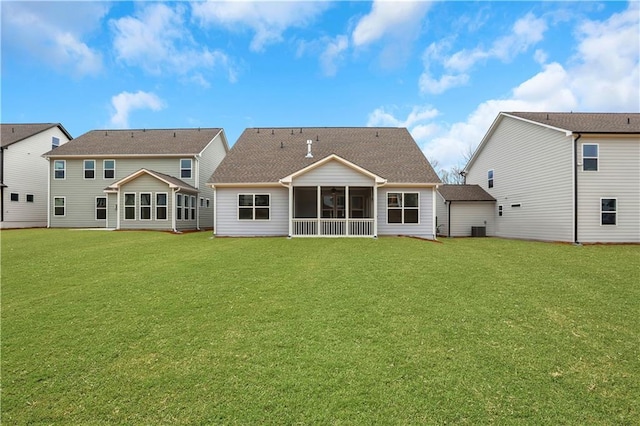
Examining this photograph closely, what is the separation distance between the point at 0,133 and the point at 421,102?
35.0 meters

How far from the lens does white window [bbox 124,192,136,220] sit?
2045 centimetres

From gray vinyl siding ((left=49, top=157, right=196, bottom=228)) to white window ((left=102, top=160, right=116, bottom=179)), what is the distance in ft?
0.49

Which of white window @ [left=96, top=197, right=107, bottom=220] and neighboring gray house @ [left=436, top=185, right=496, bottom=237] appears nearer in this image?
neighboring gray house @ [left=436, top=185, right=496, bottom=237]

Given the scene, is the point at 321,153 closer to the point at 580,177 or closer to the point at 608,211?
the point at 580,177

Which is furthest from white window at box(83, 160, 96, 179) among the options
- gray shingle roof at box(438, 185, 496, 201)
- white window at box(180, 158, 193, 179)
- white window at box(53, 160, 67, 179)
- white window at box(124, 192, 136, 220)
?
gray shingle roof at box(438, 185, 496, 201)

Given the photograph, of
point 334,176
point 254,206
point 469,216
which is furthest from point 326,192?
point 469,216

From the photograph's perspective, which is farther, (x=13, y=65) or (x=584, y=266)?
(x=13, y=65)

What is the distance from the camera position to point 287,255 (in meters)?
10.2

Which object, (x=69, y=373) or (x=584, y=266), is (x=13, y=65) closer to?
(x=69, y=373)

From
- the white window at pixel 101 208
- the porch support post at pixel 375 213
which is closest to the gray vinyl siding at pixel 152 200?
the white window at pixel 101 208

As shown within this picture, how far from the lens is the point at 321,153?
1880 centimetres

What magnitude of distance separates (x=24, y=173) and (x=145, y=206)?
13.0m

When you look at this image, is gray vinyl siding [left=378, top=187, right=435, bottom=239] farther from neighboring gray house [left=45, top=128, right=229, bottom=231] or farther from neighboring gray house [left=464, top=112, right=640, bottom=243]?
neighboring gray house [left=45, top=128, right=229, bottom=231]

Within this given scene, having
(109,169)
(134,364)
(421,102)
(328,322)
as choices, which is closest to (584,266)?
(328,322)
